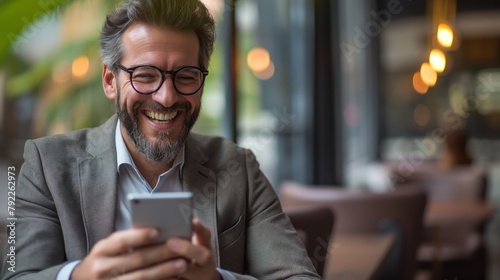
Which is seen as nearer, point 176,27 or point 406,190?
point 176,27

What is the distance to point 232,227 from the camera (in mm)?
1283

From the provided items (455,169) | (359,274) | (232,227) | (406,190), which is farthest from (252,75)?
(455,169)

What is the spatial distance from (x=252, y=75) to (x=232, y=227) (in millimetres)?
2595

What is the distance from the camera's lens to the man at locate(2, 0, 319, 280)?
1.02 meters

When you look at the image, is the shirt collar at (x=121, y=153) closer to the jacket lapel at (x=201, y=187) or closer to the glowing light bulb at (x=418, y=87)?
the jacket lapel at (x=201, y=187)

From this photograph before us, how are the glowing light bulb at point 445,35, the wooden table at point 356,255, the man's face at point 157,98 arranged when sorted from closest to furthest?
the man's face at point 157,98 < the wooden table at point 356,255 < the glowing light bulb at point 445,35

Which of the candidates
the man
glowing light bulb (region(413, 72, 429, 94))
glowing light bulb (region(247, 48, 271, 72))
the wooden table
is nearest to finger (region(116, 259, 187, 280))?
the man

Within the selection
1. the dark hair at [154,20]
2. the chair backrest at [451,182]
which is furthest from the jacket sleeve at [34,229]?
the chair backrest at [451,182]

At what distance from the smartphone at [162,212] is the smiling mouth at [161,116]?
0.16m

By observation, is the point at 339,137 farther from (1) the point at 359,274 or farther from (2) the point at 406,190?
(1) the point at 359,274

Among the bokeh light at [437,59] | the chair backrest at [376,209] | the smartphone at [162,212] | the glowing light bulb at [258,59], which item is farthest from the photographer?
the bokeh light at [437,59]

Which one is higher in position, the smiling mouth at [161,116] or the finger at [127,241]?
the smiling mouth at [161,116]

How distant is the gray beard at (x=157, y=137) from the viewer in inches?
42.9

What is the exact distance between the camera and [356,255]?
266cm
